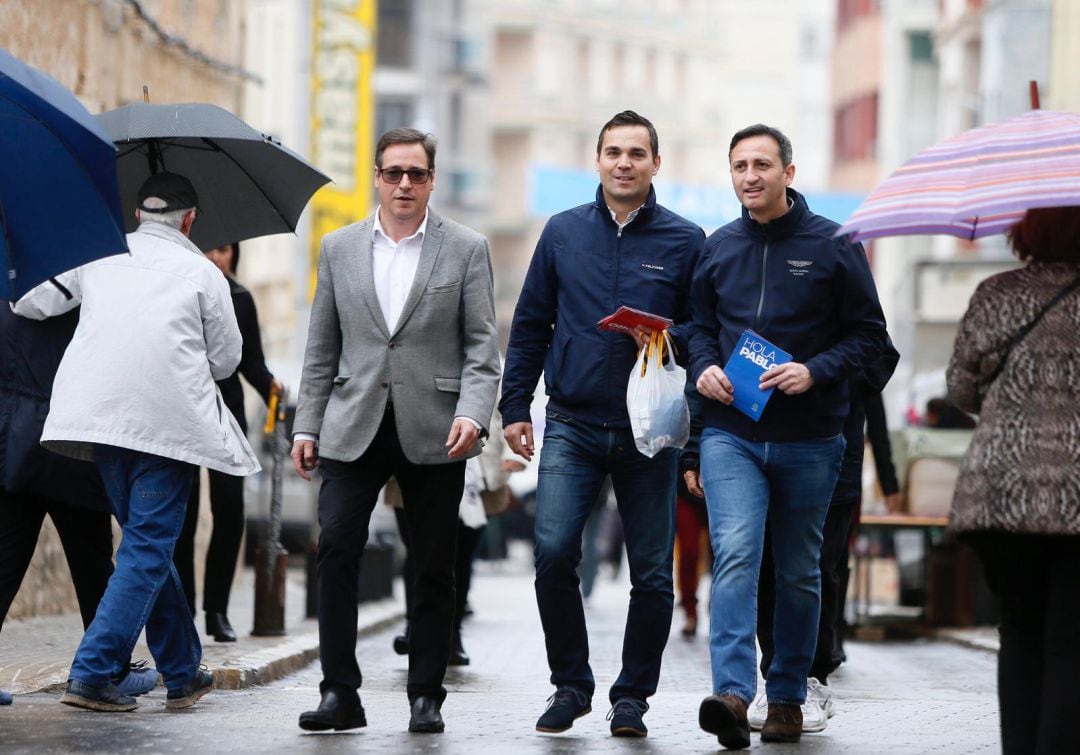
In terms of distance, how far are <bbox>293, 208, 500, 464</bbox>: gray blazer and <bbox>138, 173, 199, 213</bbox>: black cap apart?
66 cm

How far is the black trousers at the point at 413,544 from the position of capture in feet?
28.0

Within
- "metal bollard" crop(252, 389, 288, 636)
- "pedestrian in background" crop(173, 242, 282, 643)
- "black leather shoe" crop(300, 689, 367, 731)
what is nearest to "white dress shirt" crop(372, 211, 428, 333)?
"black leather shoe" crop(300, 689, 367, 731)

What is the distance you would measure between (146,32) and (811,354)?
10966mm

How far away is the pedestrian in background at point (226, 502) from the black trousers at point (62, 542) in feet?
5.71

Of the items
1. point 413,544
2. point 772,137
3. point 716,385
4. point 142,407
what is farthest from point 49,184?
point 772,137

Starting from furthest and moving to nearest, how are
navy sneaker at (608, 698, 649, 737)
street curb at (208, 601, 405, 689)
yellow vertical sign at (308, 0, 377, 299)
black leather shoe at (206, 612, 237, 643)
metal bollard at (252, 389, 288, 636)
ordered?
yellow vertical sign at (308, 0, 377, 299) < metal bollard at (252, 389, 288, 636) < black leather shoe at (206, 612, 237, 643) < street curb at (208, 601, 405, 689) < navy sneaker at (608, 698, 649, 737)

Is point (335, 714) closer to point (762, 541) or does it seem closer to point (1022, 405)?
point (762, 541)

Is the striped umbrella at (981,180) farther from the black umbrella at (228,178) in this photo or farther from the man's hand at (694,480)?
the black umbrella at (228,178)

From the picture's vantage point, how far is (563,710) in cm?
871

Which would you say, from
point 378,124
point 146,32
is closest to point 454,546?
point 146,32

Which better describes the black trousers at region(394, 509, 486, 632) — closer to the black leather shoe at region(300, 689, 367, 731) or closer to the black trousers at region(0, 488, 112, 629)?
the black trousers at region(0, 488, 112, 629)

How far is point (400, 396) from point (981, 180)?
2285 mm

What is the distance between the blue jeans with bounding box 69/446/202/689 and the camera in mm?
8766

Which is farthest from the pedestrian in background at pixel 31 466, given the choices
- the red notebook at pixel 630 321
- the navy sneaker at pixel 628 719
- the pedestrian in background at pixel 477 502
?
the pedestrian in background at pixel 477 502
